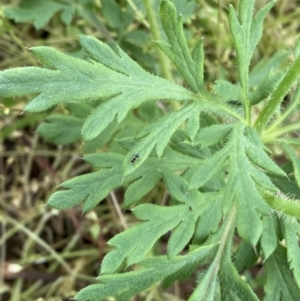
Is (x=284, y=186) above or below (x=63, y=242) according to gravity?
above

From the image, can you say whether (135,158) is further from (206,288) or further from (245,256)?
(245,256)

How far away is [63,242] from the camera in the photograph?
11.7ft

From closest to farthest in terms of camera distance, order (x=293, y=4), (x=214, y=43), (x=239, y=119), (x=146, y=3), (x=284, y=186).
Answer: (x=239, y=119) → (x=284, y=186) → (x=146, y=3) → (x=214, y=43) → (x=293, y=4)

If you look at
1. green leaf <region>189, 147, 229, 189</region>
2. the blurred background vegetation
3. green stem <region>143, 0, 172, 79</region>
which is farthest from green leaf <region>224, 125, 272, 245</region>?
the blurred background vegetation

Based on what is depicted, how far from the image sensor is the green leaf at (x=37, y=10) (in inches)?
110

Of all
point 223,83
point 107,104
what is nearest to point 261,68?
point 223,83

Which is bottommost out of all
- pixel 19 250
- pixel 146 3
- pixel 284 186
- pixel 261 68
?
pixel 19 250

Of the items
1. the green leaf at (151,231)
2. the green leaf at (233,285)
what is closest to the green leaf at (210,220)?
the green leaf at (151,231)

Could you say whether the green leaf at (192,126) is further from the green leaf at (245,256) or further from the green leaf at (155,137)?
the green leaf at (245,256)

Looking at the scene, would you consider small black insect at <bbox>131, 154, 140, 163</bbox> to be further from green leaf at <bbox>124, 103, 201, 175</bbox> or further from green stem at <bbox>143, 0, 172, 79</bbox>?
green stem at <bbox>143, 0, 172, 79</bbox>

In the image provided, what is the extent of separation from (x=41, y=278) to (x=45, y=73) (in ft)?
6.65

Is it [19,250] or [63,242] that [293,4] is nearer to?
[63,242]

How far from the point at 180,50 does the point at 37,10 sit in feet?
4.16

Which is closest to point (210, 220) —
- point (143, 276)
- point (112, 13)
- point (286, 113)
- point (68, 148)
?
point (143, 276)
